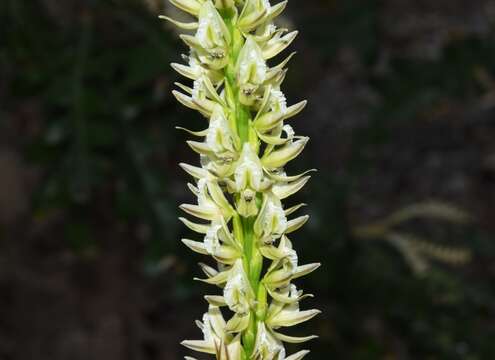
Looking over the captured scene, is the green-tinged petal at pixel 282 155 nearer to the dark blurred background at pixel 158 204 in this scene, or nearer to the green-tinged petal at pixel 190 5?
the green-tinged petal at pixel 190 5

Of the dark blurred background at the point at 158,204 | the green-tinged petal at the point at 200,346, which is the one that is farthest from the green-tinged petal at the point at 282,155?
the dark blurred background at the point at 158,204

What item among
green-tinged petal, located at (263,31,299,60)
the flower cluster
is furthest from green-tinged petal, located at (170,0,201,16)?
green-tinged petal, located at (263,31,299,60)

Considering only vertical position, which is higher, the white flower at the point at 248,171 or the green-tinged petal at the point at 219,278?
the white flower at the point at 248,171

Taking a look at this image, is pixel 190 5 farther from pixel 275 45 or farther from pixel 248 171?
pixel 248 171

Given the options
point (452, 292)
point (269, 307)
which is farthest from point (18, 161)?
point (269, 307)

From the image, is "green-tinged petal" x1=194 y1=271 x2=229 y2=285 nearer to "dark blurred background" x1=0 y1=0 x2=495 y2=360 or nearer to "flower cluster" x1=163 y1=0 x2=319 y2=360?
"flower cluster" x1=163 y1=0 x2=319 y2=360

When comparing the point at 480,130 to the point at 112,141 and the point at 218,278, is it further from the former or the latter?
the point at 218,278

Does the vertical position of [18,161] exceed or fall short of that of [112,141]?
it exceeds it
